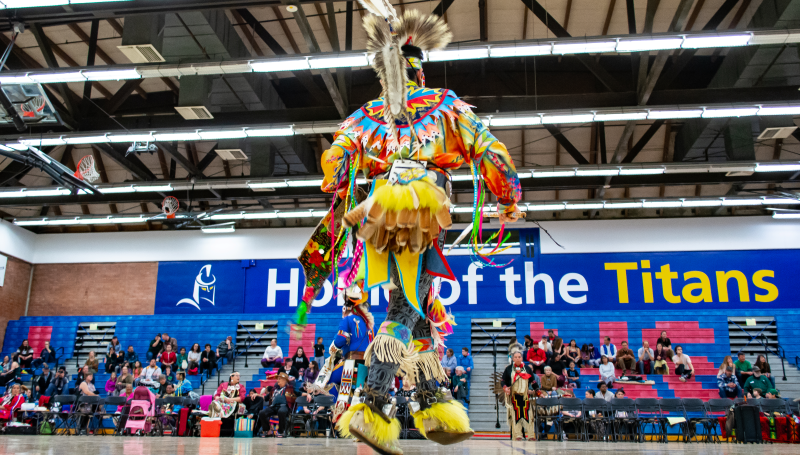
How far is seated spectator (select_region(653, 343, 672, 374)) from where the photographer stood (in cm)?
1416

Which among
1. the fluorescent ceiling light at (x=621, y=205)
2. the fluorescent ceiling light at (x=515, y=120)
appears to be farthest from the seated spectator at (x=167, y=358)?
the fluorescent ceiling light at (x=621, y=205)

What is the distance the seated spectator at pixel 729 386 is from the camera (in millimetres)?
12062

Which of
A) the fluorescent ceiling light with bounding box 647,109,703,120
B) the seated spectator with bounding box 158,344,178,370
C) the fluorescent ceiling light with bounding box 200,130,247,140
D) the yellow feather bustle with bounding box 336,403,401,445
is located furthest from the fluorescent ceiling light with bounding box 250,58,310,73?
the seated spectator with bounding box 158,344,178,370

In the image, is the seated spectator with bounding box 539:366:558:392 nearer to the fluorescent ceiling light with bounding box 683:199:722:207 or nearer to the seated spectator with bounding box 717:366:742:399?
the seated spectator with bounding box 717:366:742:399

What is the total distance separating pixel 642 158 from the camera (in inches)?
641

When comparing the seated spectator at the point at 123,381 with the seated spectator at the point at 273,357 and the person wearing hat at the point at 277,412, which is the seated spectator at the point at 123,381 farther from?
the person wearing hat at the point at 277,412

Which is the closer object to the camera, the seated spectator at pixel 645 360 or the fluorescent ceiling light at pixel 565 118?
the fluorescent ceiling light at pixel 565 118

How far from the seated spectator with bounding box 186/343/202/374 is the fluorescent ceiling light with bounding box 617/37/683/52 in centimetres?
1253

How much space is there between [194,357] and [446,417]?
573 inches

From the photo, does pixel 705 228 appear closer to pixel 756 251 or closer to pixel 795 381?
pixel 756 251

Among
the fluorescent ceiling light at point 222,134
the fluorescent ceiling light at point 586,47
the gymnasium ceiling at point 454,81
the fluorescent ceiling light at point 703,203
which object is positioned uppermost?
the gymnasium ceiling at point 454,81

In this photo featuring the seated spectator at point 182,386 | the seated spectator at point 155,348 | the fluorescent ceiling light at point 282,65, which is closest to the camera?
the fluorescent ceiling light at point 282,65

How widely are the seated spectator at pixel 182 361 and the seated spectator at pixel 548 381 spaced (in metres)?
8.83

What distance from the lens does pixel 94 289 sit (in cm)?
1828
